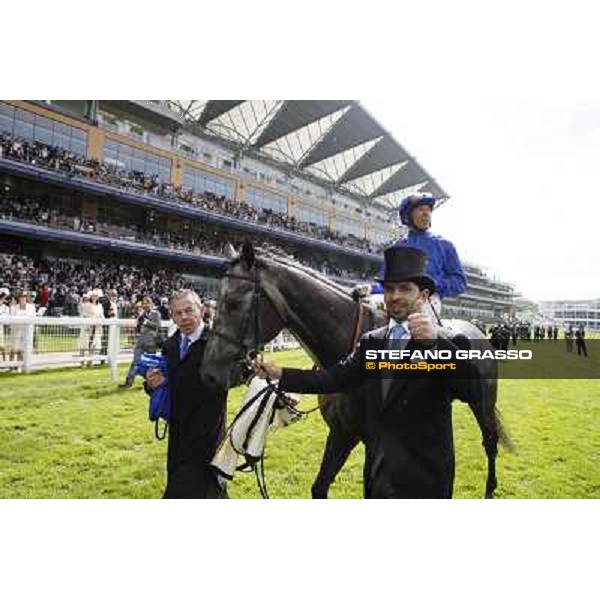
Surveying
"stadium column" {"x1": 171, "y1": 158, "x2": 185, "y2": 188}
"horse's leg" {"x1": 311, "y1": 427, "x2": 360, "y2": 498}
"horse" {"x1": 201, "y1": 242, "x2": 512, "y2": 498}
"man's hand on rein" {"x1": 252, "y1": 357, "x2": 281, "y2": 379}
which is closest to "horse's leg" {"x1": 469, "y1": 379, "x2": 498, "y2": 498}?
"horse" {"x1": 201, "y1": 242, "x2": 512, "y2": 498}

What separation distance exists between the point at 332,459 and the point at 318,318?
679 mm

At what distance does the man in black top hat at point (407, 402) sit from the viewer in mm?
1614

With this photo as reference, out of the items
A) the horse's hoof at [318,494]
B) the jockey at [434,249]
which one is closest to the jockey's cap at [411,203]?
the jockey at [434,249]

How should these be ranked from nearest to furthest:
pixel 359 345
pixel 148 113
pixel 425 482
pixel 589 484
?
pixel 425 482, pixel 359 345, pixel 589 484, pixel 148 113

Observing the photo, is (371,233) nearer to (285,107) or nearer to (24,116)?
(285,107)

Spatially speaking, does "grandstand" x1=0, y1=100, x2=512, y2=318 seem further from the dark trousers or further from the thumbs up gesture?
the dark trousers

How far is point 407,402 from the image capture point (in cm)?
162

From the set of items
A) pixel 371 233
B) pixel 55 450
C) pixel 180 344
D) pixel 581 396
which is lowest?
pixel 55 450

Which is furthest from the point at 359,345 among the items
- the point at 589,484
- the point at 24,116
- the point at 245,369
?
the point at 24,116

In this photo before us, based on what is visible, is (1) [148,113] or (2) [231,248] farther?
(1) [148,113]

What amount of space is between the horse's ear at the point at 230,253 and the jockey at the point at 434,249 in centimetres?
75

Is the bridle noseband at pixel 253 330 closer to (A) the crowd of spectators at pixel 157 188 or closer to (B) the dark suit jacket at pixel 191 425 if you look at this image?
(B) the dark suit jacket at pixel 191 425

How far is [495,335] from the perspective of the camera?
6.66ft

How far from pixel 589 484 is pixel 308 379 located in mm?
1425
